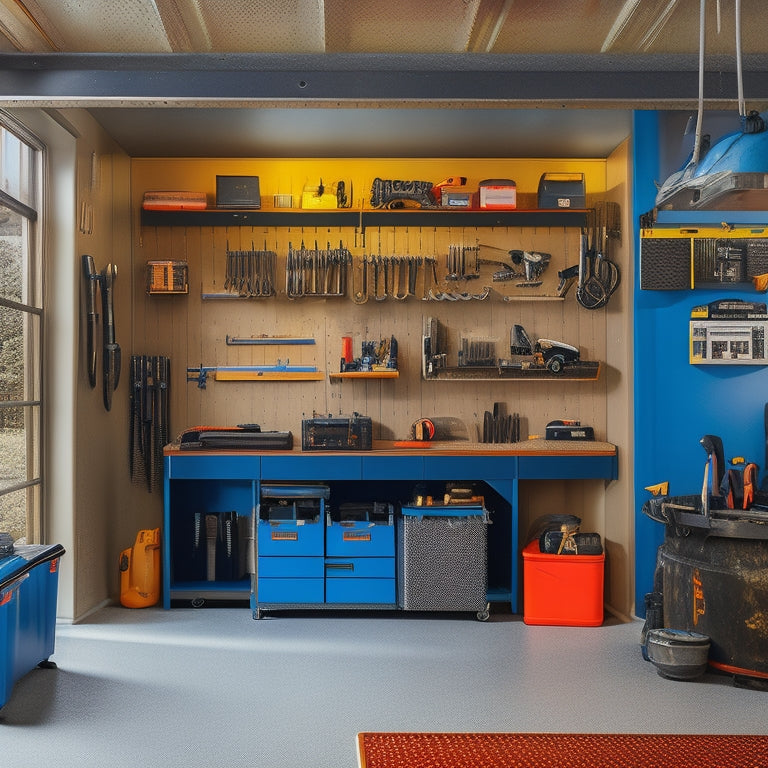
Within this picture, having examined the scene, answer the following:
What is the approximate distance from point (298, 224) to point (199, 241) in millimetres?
753

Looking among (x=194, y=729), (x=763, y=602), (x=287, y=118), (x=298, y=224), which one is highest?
(x=287, y=118)

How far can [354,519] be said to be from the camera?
18.9ft

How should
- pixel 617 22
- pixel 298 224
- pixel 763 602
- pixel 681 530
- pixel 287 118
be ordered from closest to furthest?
1. pixel 617 22
2. pixel 763 602
3. pixel 681 530
4. pixel 287 118
5. pixel 298 224

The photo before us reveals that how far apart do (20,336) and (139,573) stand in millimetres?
1746

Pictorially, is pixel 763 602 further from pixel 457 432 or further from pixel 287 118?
pixel 287 118

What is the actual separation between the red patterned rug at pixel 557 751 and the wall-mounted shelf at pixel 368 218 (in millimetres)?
3797

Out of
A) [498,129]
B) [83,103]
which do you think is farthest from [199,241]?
[83,103]

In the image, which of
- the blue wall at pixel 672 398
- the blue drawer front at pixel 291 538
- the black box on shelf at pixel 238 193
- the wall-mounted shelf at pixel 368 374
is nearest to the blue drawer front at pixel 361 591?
the blue drawer front at pixel 291 538

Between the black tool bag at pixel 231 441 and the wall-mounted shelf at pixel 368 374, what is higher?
the wall-mounted shelf at pixel 368 374

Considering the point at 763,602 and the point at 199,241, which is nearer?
the point at 763,602

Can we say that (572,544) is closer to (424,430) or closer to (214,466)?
(424,430)

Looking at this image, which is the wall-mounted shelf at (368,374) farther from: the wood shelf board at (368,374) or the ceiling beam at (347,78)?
the ceiling beam at (347,78)

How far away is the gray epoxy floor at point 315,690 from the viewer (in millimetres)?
3625

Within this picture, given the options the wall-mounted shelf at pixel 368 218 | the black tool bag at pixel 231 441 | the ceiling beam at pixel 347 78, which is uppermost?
the ceiling beam at pixel 347 78
